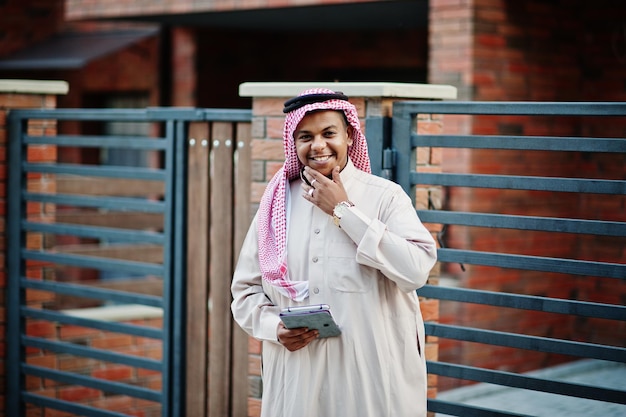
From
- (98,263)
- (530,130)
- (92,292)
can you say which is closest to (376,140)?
(98,263)

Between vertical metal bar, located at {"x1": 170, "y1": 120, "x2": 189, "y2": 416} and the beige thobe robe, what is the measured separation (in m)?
1.76

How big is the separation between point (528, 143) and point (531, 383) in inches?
37.9

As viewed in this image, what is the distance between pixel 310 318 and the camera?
3.51 meters

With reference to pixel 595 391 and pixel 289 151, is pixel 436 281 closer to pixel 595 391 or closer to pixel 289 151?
pixel 595 391

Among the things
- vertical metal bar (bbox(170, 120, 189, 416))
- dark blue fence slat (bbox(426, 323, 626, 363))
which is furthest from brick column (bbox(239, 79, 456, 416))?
vertical metal bar (bbox(170, 120, 189, 416))

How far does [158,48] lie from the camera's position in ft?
40.5

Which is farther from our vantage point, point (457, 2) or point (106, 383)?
point (457, 2)

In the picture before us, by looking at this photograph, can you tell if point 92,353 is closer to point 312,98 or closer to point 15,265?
point 15,265

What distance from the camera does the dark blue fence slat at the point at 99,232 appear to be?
557 centimetres

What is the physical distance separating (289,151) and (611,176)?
5.67 metres

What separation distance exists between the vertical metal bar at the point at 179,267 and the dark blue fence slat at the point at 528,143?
4.69 ft

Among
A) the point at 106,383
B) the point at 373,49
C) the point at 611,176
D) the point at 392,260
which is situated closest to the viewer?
the point at 392,260

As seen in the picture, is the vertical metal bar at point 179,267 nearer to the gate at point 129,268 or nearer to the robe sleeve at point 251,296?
the gate at point 129,268

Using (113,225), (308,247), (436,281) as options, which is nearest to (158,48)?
(113,225)
